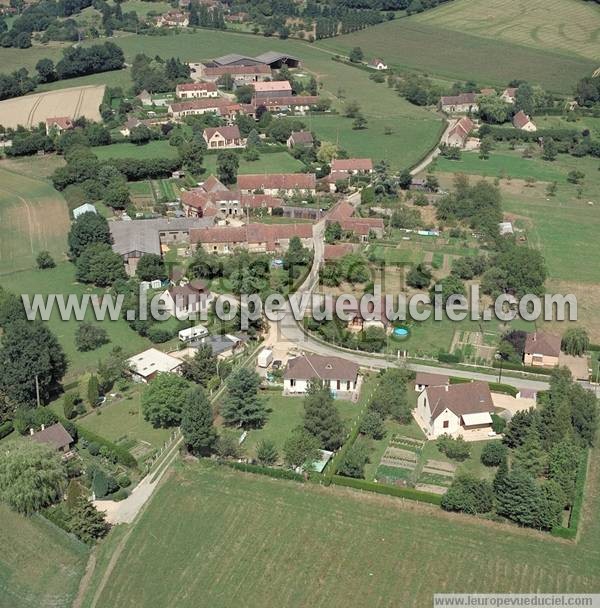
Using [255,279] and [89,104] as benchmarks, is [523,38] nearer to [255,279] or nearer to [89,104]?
[89,104]

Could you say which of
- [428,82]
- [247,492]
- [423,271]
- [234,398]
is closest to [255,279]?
[423,271]

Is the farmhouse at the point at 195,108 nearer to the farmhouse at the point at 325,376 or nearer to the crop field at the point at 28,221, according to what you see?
the crop field at the point at 28,221

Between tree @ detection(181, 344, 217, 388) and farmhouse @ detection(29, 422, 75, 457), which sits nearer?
farmhouse @ detection(29, 422, 75, 457)

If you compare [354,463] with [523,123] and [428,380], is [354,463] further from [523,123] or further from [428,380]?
[523,123]

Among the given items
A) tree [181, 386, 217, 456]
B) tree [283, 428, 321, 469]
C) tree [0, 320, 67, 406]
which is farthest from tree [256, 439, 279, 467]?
tree [0, 320, 67, 406]

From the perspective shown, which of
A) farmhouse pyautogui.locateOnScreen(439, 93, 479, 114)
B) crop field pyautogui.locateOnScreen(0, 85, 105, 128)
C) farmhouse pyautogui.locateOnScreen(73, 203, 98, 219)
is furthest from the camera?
farmhouse pyautogui.locateOnScreen(439, 93, 479, 114)

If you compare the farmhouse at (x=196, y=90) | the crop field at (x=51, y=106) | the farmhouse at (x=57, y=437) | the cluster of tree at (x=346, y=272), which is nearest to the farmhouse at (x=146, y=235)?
the cluster of tree at (x=346, y=272)

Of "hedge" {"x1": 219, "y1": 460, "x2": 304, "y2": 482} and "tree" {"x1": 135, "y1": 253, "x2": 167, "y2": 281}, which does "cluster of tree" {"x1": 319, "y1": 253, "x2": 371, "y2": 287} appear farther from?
"hedge" {"x1": 219, "y1": 460, "x2": 304, "y2": 482}
